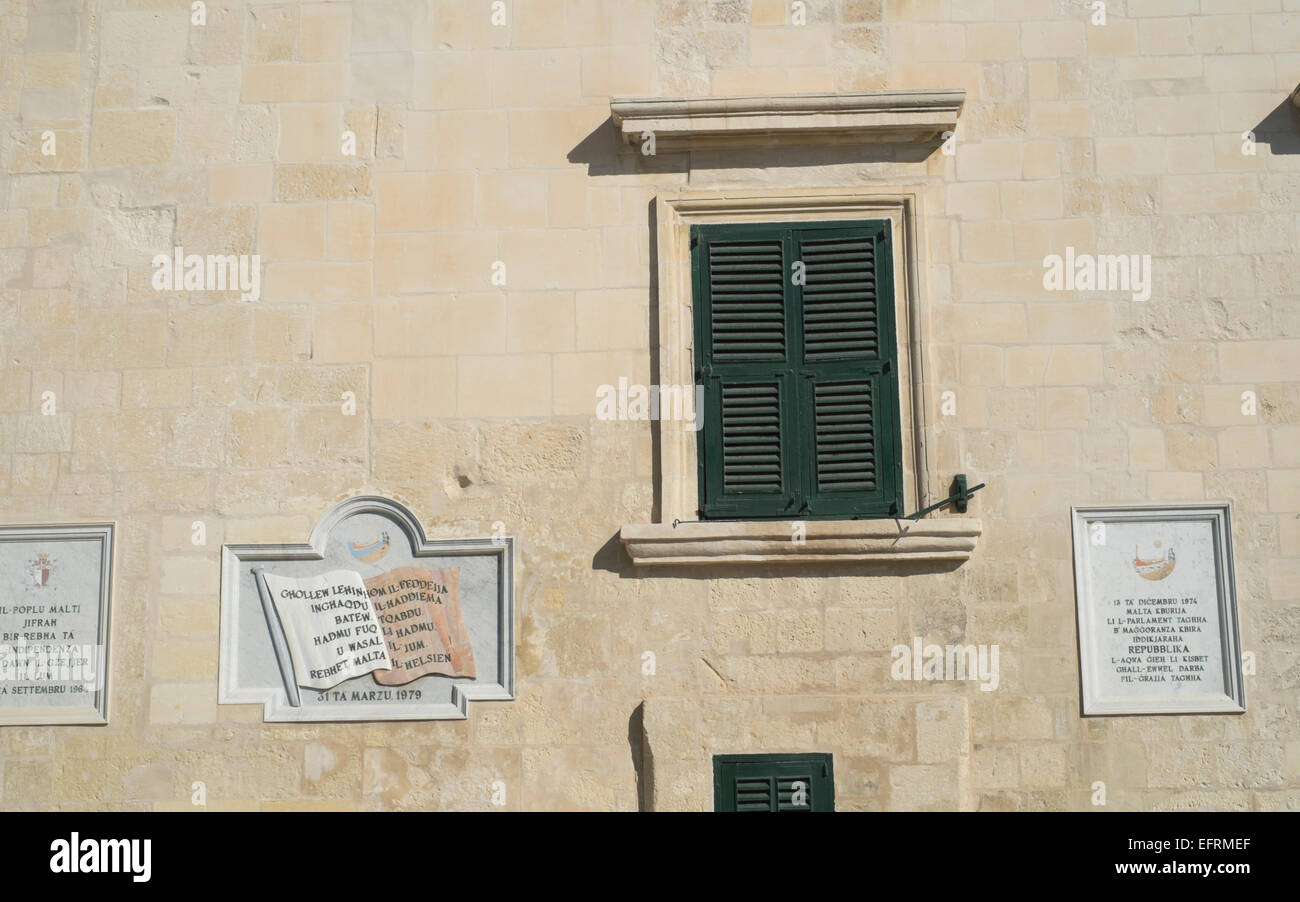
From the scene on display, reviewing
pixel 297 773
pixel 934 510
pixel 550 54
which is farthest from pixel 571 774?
pixel 550 54

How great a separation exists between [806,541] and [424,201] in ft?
8.88

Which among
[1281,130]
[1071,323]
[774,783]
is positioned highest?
[1281,130]

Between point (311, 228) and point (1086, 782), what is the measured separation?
4867 mm

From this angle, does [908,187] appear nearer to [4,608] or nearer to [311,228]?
[311,228]

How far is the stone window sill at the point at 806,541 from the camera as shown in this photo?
23.2 feet

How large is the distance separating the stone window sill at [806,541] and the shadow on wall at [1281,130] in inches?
102

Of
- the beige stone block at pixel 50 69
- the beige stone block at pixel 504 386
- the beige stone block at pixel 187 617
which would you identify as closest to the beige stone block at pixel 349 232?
the beige stone block at pixel 504 386

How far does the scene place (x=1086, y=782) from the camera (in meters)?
6.96

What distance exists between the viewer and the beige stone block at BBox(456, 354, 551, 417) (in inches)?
291

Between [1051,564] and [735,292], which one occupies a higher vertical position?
[735,292]

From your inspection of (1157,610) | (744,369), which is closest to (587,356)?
(744,369)

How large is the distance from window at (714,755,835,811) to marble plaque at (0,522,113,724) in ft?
10.3

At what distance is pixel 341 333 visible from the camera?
7492mm

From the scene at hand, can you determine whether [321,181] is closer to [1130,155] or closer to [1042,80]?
[1042,80]
